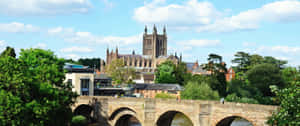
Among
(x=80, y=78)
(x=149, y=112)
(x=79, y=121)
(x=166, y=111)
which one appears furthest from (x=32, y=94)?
(x=80, y=78)

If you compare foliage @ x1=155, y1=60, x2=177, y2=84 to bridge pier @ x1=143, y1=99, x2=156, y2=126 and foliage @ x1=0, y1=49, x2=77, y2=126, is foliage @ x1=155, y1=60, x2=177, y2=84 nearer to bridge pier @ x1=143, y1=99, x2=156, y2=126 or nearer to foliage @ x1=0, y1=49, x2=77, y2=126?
bridge pier @ x1=143, y1=99, x2=156, y2=126

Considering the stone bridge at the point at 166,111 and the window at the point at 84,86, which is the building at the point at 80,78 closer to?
the window at the point at 84,86

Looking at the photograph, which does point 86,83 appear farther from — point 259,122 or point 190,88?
point 259,122

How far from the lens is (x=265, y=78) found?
8619cm

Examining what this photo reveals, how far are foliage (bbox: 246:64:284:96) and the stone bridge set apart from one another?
4339cm

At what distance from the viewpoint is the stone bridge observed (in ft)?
121

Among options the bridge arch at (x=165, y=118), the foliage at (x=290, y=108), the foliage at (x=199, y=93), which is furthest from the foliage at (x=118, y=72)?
the foliage at (x=290, y=108)

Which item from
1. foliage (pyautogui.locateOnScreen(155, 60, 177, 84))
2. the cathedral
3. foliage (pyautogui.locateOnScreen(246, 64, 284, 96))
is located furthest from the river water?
the cathedral

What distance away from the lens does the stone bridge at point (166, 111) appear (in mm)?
37000

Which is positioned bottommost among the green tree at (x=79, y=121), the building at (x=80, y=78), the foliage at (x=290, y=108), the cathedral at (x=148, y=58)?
the green tree at (x=79, y=121)

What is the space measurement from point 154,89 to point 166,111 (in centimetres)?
4308

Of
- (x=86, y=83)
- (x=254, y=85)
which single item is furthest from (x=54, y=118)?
(x=254, y=85)

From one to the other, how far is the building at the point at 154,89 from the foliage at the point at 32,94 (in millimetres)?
46058

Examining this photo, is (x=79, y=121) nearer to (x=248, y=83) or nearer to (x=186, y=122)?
(x=186, y=122)
